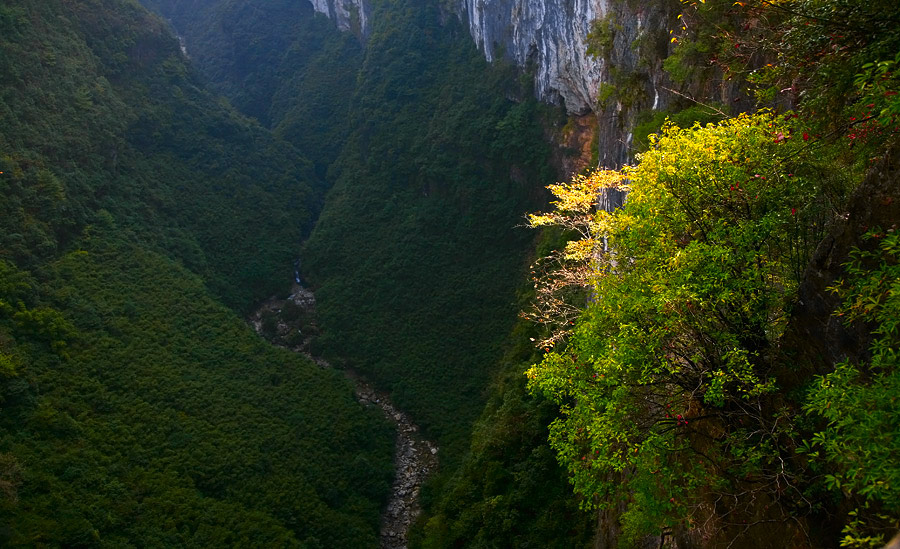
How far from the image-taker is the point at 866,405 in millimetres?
3637

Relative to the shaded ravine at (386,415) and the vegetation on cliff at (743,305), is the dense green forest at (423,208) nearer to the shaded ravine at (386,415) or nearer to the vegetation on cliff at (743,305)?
the shaded ravine at (386,415)

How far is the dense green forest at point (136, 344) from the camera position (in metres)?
17.3

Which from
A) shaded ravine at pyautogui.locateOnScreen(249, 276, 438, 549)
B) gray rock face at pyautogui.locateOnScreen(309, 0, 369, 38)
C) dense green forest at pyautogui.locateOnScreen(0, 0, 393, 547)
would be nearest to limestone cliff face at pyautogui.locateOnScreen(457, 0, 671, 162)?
gray rock face at pyautogui.locateOnScreen(309, 0, 369, 38)

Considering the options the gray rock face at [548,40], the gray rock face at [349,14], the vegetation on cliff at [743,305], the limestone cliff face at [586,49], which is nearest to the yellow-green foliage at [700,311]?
the vegetation on cliff at [743,305]

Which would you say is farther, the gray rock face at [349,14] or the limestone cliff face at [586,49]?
the gray rock face at [349,14]

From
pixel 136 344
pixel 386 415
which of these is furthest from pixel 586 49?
pixel 136 344

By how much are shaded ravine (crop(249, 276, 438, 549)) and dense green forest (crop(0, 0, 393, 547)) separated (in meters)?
0.80

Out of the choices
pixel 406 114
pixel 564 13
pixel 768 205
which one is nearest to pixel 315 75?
pixel 406 114

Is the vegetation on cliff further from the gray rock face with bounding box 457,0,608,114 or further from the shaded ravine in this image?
the shaded ravine

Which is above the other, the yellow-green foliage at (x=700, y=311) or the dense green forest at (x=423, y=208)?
the dense green forest at (x=423, y=208)

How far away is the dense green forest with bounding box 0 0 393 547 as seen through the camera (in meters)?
17.3

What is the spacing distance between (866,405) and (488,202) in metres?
30.8

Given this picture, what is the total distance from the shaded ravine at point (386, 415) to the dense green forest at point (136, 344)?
0.80 meters

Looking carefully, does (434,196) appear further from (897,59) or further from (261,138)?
(897,59)
